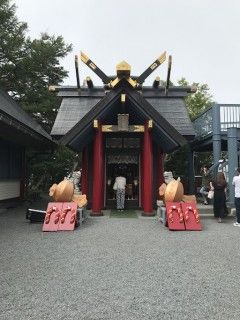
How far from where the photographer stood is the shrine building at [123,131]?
1216cm

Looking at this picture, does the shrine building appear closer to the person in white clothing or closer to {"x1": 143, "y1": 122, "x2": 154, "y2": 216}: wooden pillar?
{"x1": 143, "y1": 122, "x2": 154, "y2": 216}: wooden pillar

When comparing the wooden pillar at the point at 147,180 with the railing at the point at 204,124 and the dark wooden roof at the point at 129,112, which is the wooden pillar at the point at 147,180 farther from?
the railing at the point at 204,124

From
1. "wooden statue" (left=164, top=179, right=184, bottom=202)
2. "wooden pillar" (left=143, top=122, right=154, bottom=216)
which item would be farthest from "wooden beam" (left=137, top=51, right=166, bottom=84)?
"wooden statue" (left=164, top=179, right=184, bottom=202)

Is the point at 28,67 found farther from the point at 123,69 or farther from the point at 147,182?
the point at 147,182

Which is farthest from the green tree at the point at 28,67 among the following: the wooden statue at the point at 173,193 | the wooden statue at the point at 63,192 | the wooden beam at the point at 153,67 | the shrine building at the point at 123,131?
the wooden statue at the point at 173,193

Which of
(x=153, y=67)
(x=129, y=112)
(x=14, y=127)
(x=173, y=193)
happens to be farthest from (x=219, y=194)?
(x=153, y=67)

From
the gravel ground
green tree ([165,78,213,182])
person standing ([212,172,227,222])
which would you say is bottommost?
the gravel ground

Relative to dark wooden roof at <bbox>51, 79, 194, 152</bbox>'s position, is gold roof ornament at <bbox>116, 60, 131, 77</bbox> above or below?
above

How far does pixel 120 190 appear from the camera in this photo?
13234 mm

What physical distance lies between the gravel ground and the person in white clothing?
4.37 meters

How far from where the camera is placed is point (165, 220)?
9.91m

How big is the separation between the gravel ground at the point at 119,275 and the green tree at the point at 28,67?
1434cm

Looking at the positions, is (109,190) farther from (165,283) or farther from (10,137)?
(165,283)

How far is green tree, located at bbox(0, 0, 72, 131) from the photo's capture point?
21.2 m
